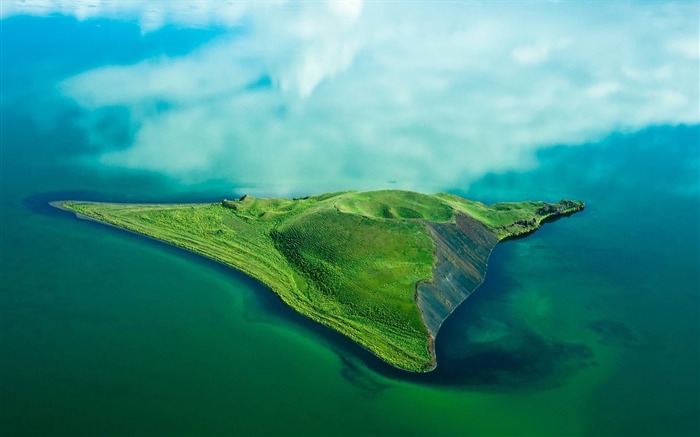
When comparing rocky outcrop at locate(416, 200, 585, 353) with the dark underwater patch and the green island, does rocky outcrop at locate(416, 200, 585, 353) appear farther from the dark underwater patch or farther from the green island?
the dark underwater patch

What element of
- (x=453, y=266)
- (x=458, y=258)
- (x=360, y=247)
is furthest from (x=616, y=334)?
(x=360, y=247)

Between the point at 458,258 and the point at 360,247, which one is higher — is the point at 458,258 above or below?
above

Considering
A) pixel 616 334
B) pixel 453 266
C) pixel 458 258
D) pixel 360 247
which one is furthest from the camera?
pixel 458 258

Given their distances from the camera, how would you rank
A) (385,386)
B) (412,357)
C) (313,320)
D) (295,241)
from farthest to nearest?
(295,241)
(313,320)
(412,357)
(385,386)

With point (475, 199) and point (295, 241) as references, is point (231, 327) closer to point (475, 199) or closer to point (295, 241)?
point (295, 241)

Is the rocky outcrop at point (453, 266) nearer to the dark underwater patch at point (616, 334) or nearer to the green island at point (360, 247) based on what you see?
the green island at point (360, 247)

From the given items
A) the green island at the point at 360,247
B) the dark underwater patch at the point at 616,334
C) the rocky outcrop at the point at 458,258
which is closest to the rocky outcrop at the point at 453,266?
the rocky outcrop at the point at 458,258

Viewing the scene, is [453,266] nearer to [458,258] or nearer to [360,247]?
[458,258]

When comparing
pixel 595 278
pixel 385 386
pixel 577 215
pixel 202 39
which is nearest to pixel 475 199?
pixel 577 215
